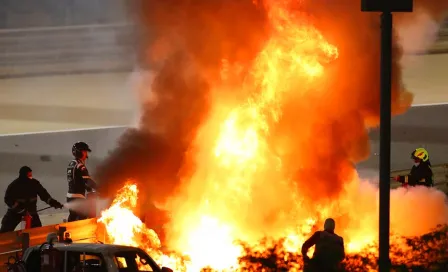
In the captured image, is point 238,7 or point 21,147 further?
point 21,147

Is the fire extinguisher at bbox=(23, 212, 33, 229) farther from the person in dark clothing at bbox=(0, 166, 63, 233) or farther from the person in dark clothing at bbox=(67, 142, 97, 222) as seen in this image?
the person in dark clothing at bbox=(67, 142, 97, 222)

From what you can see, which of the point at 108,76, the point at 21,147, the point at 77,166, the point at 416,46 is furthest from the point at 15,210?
the point at 108,76

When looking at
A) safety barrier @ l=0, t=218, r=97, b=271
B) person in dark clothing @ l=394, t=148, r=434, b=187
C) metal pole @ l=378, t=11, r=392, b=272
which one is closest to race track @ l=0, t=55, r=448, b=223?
person in dark clothing @ l=394, t=148, r=434, b=187

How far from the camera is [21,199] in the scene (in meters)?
13.8

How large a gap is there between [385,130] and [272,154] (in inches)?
215

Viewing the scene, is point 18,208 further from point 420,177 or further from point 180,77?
point 420,177

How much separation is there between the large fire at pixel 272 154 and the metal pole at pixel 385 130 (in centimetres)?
503

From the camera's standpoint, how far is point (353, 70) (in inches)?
548

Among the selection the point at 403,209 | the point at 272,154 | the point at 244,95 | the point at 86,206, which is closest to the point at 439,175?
the point at 403,209

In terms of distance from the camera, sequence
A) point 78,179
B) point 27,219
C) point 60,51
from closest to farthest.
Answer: point 27,219 < point 78,179 < point 60,51

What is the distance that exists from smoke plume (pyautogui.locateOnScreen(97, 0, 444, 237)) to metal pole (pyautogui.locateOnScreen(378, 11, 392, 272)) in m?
5.26

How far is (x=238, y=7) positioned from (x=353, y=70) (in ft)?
5.95

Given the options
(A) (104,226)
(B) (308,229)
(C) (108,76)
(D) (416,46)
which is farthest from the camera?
(C) (108,76)

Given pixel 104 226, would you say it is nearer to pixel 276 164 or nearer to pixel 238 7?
pixel 276 164
